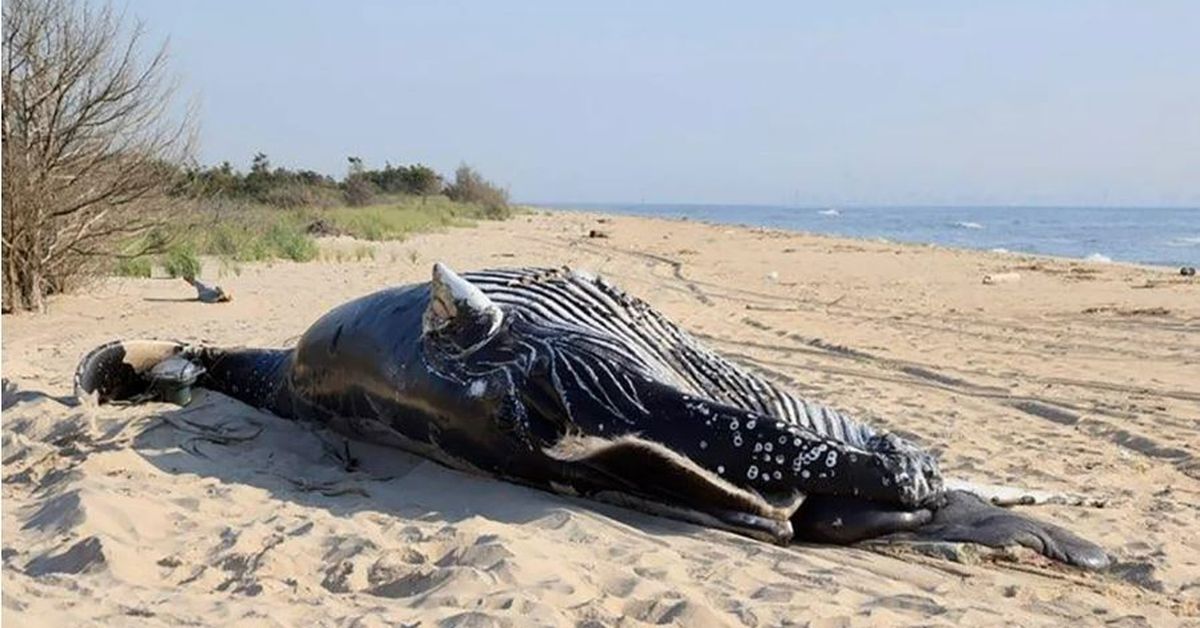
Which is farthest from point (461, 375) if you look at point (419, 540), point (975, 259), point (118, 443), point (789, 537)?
point (975, 259)

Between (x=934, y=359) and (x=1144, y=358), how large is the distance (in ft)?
7.08

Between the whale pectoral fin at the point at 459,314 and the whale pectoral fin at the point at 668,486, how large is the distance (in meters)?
0.65

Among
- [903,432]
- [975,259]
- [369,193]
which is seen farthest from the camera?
[369,193]

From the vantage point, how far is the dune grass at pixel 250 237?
56.9ft

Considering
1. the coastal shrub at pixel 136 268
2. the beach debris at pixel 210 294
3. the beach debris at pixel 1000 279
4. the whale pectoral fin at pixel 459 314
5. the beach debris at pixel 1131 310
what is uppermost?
the whale pectoral fin at pixel 459 314

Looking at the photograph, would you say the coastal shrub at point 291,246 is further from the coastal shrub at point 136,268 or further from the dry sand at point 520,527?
the dry sand at point 520,527

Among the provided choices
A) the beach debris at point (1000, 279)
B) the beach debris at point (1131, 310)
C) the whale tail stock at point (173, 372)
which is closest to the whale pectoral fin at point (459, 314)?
the whale tail stock at point (173, 372)

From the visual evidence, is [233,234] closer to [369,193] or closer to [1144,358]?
[1144,358]

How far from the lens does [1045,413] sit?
29.1 ft

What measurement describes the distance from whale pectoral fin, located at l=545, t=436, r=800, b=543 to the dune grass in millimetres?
12579

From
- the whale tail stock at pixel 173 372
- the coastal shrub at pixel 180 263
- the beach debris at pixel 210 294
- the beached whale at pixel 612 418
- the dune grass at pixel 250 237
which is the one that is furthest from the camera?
the coastal shrub at pixel 180 263

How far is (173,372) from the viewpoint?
7.10m

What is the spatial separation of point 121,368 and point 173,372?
42cm

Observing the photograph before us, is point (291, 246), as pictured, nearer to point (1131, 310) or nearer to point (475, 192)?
point (1131, 310)
